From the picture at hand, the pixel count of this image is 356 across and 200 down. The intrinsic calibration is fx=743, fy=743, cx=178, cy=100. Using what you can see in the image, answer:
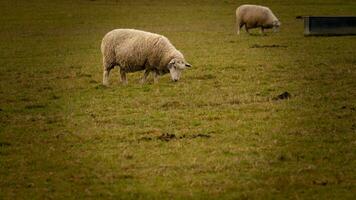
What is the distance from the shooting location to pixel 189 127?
A: 13.6 m

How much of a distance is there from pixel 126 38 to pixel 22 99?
10.9 ft

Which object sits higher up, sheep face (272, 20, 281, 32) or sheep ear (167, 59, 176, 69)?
sheep ear (167, 59, 176, 69)

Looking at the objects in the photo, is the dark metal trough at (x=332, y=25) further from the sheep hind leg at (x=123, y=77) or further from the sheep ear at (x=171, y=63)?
the sheep hind leg at (x=123, y=77)

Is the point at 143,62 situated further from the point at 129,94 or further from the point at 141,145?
the point at 141,145

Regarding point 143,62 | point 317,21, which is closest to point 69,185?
point 143,62

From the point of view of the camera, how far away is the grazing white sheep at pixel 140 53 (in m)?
19.0

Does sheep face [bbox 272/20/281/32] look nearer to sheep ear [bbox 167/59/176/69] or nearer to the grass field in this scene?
the grass field

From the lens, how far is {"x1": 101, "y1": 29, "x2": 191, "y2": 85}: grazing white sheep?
62.3 ft

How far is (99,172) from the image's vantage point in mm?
10594

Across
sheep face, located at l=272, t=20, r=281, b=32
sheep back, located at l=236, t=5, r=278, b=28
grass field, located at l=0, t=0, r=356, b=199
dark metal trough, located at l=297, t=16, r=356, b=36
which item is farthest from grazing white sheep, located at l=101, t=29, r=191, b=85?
sheep face, located at l=272, t=20, r=281, b=32

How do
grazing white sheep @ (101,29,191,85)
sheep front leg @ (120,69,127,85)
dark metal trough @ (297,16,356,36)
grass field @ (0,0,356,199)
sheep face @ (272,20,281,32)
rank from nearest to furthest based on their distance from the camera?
grass field @ (0,0,356,199), grazing white sheep @ (101,29,191,85), sheep front leg @ (120,69,127,85), dark metal trough @ (297,16,356,36), sheep face @ (272,20,281,32)

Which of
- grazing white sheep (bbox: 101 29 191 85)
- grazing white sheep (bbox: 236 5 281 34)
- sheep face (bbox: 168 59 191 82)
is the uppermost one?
grazing white sheep (bbox: 101 29 191 85)

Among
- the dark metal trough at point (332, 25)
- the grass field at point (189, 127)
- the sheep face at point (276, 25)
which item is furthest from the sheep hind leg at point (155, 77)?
the sheep face at point (276, 25)

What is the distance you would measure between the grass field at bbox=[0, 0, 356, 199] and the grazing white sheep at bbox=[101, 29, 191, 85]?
0.62 metres
